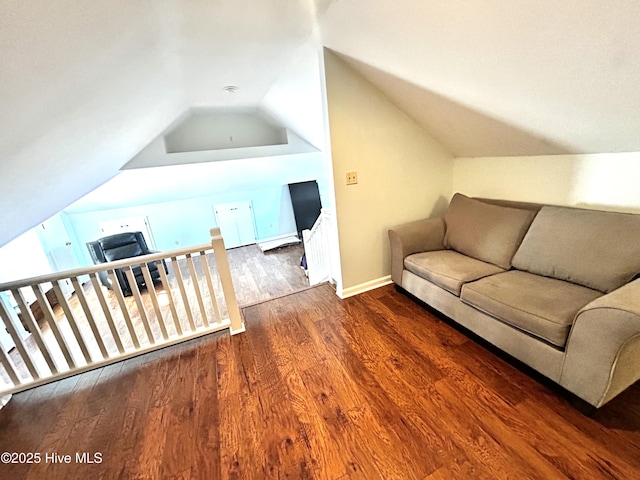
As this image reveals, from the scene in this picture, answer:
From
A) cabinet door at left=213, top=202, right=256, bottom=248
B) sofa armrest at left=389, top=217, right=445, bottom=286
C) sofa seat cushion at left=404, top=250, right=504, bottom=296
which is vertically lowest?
cabinet door at left=213, top=202, right=256, bottom=248

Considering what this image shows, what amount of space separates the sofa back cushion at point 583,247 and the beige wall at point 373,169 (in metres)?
0.99

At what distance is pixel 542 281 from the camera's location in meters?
1.64

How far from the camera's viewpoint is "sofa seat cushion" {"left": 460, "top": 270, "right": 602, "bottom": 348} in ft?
4.31

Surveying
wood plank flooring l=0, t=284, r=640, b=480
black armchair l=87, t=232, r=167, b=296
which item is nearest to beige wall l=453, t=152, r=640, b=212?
wood plank flooring l=0, t=284, r=640, b=480

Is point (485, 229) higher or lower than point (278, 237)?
higher

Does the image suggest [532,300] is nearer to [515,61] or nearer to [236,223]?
[515,61]

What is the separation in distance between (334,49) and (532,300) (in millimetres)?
1988

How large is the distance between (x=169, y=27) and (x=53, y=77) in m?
0.59

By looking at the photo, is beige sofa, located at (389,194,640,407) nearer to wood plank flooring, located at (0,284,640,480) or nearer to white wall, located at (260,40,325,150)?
wood plank flooring, located at (0,284,640,480)

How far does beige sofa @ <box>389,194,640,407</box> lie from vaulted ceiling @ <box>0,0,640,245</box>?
532 mm

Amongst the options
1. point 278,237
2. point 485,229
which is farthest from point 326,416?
point 278,237

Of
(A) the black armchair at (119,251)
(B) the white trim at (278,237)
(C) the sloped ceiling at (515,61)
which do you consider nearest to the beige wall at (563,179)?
(C) the sloped ceiling at (515,61)

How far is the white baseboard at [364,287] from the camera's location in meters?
2.49

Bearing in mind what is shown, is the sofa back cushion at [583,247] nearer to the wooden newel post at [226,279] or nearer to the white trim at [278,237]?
the wooden newel post at [226,279]
